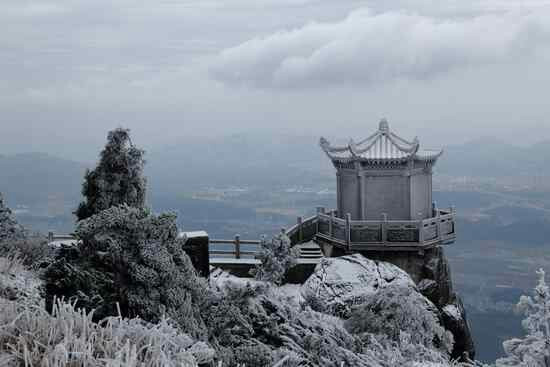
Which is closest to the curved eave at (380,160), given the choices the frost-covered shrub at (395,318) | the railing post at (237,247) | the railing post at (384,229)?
the railing post at (384,229)

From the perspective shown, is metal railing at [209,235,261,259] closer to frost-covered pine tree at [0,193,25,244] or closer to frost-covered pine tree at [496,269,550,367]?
frost-covered pine tree at [0,193,25,244]

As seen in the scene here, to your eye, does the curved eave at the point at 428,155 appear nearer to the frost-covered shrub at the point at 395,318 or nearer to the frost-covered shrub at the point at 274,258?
the frost-covered shrub at the point at 274,258

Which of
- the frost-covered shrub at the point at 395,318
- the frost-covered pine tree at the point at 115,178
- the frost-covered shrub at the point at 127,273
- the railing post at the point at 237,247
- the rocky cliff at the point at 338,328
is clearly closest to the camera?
the frost-covered shrub at the point at 127,273

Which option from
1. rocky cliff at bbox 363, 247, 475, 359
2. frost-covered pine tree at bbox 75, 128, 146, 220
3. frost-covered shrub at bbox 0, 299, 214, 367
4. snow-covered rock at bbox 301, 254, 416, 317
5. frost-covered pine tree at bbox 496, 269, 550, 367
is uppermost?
frost-covered pine tree at bbox 75, 128, 146, 220

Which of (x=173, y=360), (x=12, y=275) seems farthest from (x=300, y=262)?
(x=173, y=360)

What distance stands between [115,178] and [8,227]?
300cm

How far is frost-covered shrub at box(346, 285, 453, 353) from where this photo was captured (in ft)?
30.3

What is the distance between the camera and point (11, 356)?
3588mm

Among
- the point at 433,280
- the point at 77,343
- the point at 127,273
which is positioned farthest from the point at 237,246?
the point at 77,343

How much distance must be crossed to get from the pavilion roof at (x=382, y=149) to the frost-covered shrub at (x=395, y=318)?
391 inches

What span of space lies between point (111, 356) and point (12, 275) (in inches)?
204

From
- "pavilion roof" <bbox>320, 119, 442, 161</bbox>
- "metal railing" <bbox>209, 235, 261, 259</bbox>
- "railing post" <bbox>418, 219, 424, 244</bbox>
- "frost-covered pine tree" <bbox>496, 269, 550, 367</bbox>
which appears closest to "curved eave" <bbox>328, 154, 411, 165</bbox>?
"pavilion roof" <bbox>320, 119, 442, 161</bbox>

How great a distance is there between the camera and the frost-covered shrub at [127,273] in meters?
6.05

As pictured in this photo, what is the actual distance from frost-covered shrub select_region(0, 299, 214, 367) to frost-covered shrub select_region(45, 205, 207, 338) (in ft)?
5.90
